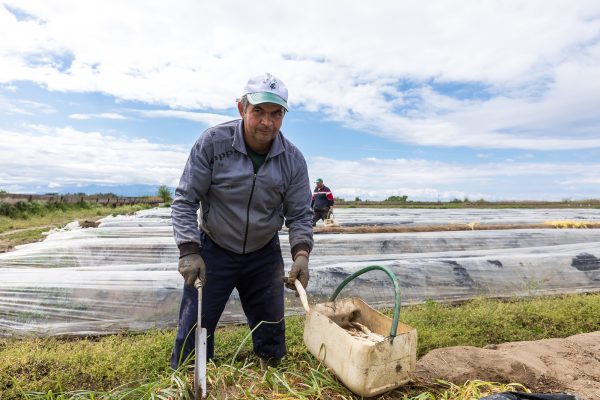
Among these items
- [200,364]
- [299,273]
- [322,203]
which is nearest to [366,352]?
[299,273]

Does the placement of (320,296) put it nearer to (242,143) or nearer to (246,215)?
(246,215)

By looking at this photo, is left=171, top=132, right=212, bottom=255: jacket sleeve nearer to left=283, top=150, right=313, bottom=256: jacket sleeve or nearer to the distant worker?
left=283, top=150, right=313, bottom=256: jacket sleeve

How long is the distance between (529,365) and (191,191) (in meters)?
2.30

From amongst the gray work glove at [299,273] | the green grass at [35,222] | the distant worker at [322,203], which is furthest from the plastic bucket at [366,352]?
the distant worker at [322,203]

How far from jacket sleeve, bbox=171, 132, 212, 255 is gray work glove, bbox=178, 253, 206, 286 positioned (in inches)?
2.5

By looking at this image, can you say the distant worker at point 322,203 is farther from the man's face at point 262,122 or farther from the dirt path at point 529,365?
the man's face at point 262,122

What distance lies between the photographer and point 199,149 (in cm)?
226

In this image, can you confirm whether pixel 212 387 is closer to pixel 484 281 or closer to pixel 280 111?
pixel 280 111

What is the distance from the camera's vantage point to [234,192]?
89.9 inches

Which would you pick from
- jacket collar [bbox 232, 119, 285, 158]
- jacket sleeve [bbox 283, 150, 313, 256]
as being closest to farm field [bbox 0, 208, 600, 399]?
jacket sleeve [bbox 283, 150, 313, 256]

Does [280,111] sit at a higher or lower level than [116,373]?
higher

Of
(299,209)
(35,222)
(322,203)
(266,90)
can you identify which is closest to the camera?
(266,90)

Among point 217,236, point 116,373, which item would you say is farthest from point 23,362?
point 217,236

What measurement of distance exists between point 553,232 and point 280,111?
8.01 m
